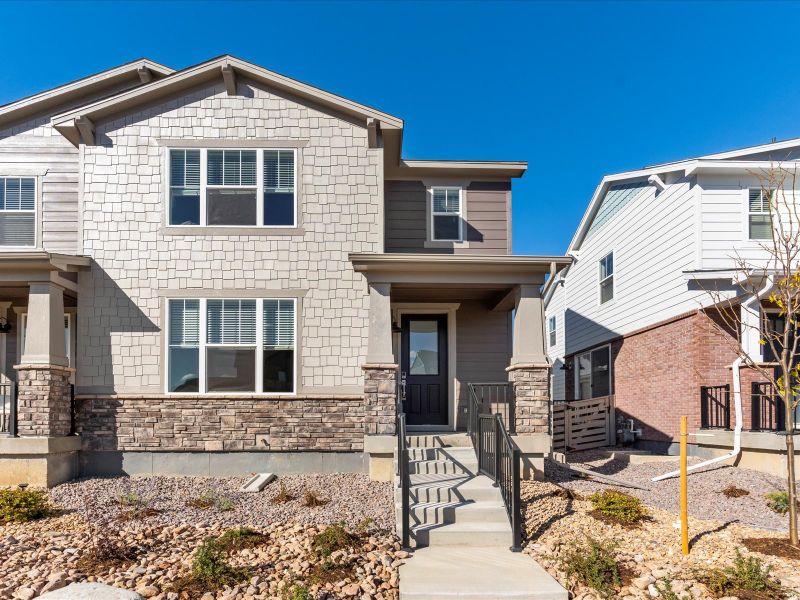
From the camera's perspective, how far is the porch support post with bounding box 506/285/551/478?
9.20m

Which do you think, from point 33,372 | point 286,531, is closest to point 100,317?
point 33,372

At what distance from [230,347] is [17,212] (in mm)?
4860

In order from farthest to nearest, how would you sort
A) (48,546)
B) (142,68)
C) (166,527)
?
(142,68) < (166,527) < (48,546)

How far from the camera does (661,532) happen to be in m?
6.92

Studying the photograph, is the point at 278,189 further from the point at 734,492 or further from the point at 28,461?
the point at 734,492

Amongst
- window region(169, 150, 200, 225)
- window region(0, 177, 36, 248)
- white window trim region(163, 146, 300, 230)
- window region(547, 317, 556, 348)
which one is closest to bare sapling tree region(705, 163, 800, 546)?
white window trim region(163, 146, 300, 230)

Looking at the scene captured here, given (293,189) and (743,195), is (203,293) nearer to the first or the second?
(293,189)

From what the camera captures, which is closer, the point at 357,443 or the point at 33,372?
the point at 33,372

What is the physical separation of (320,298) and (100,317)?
3603 millimetres

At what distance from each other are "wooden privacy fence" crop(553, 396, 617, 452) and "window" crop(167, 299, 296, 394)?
6.65m

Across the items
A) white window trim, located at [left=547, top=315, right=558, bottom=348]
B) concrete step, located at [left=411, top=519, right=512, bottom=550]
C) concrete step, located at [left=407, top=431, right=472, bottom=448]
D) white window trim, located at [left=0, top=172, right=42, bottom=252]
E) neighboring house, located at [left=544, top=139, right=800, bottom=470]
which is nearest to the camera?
concrete step, located at [left=411, top=519, right=512, bottom=550]

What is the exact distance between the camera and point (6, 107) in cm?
1130

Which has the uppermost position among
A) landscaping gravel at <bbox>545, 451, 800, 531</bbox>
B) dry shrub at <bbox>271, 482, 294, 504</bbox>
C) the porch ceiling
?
the porch ceiling

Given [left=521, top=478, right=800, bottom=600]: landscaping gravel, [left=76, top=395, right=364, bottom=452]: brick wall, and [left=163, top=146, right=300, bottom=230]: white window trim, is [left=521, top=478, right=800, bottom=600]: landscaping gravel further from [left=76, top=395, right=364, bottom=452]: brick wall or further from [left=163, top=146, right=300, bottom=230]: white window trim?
[left=163, top=146, right=300, bottom=230]: white window trim
